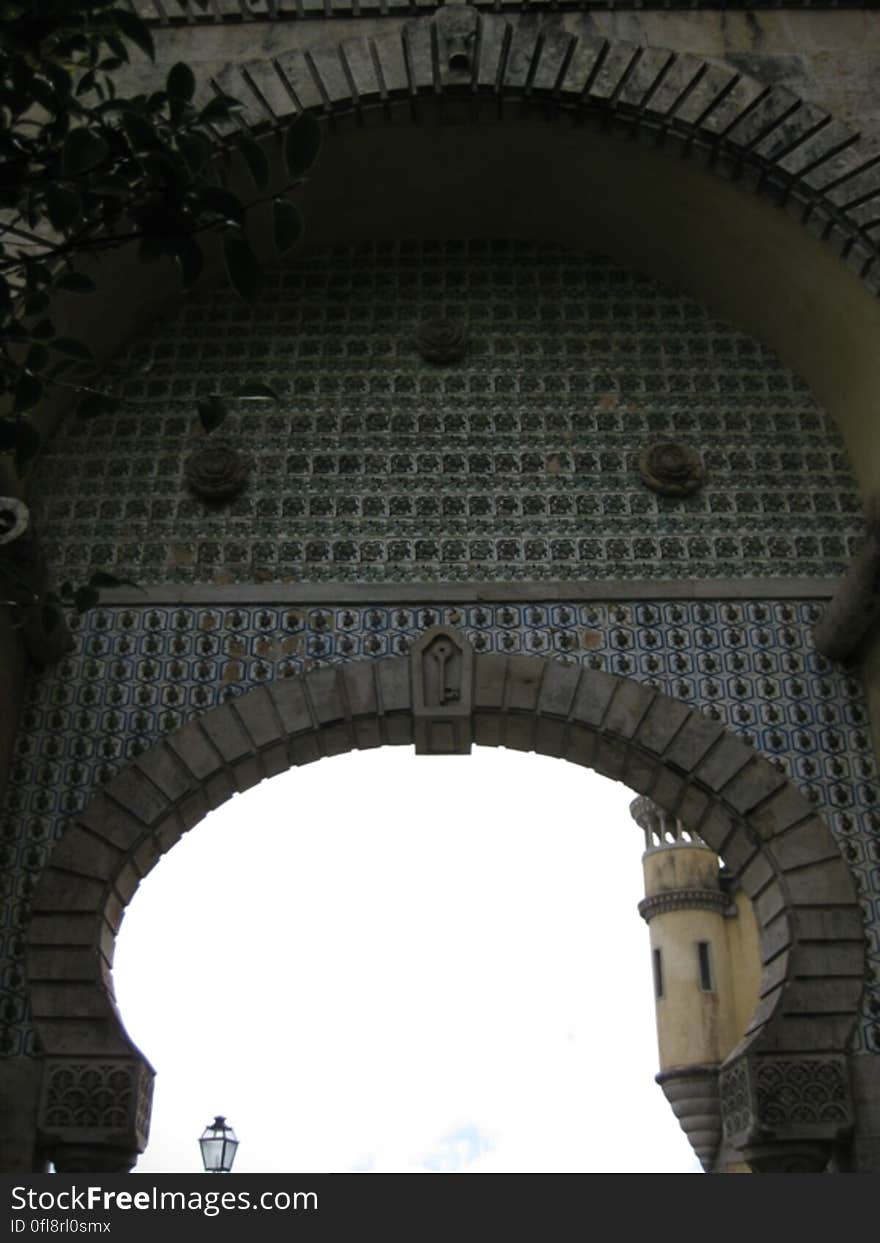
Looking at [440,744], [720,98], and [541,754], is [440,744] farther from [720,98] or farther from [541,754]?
[720,98]

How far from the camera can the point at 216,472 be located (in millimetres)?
6789

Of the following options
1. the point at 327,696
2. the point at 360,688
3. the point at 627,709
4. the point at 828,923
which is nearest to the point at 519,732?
the point at 627,709

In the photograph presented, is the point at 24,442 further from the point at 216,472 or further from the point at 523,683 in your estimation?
the point at 216,472

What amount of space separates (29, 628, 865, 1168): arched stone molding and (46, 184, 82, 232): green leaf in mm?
3681

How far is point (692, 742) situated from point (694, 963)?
597cm

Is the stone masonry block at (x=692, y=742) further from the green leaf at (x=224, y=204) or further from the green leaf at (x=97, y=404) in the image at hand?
the green leaf at (x=224, y=204)

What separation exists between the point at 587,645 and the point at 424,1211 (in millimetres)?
3085

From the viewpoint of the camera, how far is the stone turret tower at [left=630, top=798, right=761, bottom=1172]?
35.6 ft

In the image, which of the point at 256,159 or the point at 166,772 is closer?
the point at 256,159

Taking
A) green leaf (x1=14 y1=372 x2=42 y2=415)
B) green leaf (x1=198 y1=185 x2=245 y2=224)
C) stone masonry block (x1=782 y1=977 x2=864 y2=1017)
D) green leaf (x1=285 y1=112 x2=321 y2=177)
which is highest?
green leaf (x1=285 y1=112 x2=321 y2=177)

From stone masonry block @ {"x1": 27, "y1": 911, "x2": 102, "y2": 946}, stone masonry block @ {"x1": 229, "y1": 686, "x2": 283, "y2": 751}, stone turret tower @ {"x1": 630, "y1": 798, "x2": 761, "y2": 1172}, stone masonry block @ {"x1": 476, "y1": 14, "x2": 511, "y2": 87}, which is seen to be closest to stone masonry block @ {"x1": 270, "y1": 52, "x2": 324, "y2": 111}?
stone masonry block @ {"x1": 476, "y1": 14, "x2": 511, "y2": 87}

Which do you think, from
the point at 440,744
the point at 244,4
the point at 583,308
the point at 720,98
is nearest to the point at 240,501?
the point at 440,744

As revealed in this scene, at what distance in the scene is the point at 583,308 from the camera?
746 cm

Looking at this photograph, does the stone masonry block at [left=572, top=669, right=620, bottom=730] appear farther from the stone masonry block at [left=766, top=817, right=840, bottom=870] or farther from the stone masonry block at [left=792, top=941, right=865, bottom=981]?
the stone masonry block at [left=792, top=941, right=865, bottom=981]
